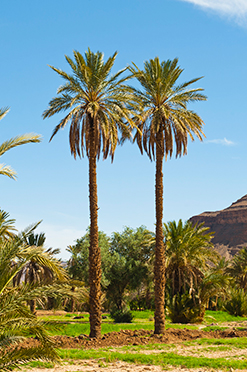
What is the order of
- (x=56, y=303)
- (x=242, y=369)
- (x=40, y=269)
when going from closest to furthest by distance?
1. (x=242, y=369)
2. (x=40, y=269)
3. (x=56, y=303)

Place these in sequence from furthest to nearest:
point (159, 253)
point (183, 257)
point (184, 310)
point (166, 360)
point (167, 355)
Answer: point (183, 257) → point (184, 310) → point (159, 253) → point (167, 355) → point (166, 360)

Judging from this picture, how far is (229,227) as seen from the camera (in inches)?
6516

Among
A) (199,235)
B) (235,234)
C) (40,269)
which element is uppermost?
(235,234)

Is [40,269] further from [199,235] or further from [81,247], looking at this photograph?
[199,235]

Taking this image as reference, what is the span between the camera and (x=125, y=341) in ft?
57.7

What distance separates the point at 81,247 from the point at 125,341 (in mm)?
23791

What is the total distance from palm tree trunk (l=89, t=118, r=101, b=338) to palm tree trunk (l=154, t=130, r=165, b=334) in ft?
11.8

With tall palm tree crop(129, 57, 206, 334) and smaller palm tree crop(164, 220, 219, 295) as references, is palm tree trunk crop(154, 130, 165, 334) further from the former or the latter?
smaller palm tree crop(164, 220, 219, 295)

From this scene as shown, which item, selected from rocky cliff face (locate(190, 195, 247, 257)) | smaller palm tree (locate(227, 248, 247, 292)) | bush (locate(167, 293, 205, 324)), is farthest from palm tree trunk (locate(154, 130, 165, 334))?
rocky cliff face (locate(190, 195, 247, 257))

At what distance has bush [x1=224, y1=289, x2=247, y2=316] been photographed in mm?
Answer: 32719

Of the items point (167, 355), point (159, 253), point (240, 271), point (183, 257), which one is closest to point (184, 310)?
point (183, 257)

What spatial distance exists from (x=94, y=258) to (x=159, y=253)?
4.00 metres

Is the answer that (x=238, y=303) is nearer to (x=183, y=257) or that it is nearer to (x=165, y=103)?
(x=183, y=257)

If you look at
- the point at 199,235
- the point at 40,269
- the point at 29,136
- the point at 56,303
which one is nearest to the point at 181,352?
the point at 29,136
